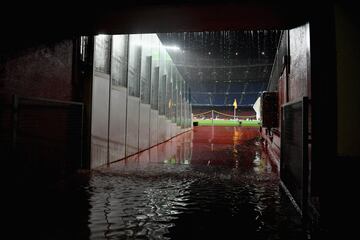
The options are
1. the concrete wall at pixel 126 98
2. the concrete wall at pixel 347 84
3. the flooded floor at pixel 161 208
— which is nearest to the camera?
the flooded floor at pixel 161 208

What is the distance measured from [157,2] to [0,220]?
3.34 m

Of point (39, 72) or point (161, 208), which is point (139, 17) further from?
point (161, 208)

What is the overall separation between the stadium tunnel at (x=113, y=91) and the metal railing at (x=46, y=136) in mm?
20

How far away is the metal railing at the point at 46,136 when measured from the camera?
4.14 metres

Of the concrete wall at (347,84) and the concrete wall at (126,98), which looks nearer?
the concrete wall at (347,84)

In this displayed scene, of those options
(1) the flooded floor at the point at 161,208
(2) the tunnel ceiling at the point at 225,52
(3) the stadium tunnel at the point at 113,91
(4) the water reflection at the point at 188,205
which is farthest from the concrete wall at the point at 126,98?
(2) the tunnel ceiling at the point at 225,52

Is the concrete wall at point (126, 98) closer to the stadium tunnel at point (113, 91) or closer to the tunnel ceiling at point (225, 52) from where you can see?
the stadium tunnel at point (113, 91)

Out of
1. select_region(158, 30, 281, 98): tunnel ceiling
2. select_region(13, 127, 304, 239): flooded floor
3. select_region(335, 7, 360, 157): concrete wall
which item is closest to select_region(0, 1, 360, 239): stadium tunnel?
select_region(335, 7, 360, 157): concrete wall

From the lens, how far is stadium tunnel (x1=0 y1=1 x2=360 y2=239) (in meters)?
3.18

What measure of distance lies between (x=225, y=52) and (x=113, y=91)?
14.5 m

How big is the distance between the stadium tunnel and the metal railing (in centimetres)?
2

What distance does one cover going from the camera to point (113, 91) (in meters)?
7.27

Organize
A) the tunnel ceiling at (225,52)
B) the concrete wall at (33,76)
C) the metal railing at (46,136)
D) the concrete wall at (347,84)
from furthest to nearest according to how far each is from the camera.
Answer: the tunnel ceiling at (225,52), the metal railing at (46,136), the concrete wall at (33,76), the concrete wall at (347,84)

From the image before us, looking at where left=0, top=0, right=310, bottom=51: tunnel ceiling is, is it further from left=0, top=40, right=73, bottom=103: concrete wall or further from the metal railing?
the metal railing
